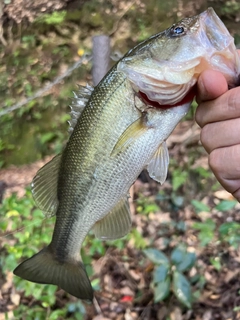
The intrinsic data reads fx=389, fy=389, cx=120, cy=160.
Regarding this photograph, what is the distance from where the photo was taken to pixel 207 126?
1.58 metres

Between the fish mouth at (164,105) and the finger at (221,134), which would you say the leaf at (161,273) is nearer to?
the finger at (221,134)

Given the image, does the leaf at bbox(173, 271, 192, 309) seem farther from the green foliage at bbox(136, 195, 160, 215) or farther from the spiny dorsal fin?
the spiny dorsal fin

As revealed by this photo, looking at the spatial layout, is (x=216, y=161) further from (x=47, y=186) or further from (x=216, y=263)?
(x=216, y=263)

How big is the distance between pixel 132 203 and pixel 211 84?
2.29 meters

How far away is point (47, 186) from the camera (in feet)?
6.14

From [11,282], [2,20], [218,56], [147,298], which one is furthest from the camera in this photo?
[2,20]

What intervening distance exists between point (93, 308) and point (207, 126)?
191 cm

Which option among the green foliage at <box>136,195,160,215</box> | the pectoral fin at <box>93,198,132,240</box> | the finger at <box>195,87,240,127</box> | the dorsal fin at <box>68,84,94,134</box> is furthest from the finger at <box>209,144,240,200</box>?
the green foliage at <box>136,195,160,215</box>

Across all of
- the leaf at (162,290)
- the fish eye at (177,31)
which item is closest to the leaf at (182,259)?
the leaf at (162,290)

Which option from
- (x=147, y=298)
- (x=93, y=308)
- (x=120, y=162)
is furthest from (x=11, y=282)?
(x=120, y=162)

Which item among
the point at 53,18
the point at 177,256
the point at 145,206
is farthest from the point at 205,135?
the point at 53,18

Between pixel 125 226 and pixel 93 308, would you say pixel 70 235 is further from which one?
pixel 93 308

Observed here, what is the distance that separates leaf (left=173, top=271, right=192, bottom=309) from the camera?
2.54 metres

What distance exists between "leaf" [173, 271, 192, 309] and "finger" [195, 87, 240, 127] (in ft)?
4.28
